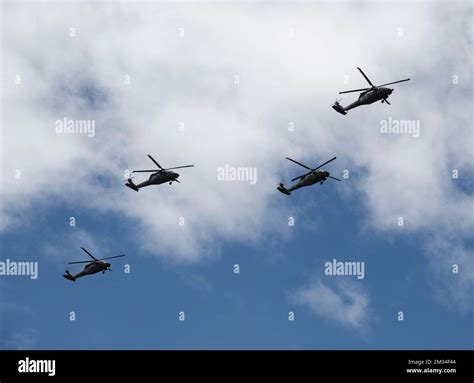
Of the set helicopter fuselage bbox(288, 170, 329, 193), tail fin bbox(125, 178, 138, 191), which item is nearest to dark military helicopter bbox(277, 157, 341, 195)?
helicopter fuselage bbox(288, 170, 329, 193)

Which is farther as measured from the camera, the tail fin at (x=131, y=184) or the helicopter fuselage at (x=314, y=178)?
the tail fin at (x=131, y=184)

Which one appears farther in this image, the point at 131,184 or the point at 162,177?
the point at 131,184

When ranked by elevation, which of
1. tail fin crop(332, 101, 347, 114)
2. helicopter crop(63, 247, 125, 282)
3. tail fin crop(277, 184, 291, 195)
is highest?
tail fin crop(332, 101, 347, 114)

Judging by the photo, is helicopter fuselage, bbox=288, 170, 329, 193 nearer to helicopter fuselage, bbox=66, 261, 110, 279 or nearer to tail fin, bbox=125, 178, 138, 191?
tail fin, bbox=125, 178, 138, 191

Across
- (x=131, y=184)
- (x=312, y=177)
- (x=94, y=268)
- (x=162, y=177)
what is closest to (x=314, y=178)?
(x=312, y=177)

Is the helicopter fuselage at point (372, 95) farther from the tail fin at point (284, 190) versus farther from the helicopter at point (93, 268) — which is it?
the helicopter at point (93, 268)

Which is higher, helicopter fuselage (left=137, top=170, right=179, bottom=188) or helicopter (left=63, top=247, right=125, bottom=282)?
helicopter fuselage (left=137, top=170, right=179, bottom=188)

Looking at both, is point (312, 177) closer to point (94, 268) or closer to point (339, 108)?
point (339, 108)

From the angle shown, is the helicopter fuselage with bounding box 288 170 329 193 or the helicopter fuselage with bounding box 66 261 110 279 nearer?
the helicopter fuselage with bounding box 288 170 329 193

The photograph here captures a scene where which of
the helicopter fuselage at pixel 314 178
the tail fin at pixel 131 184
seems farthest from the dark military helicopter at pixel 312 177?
the tail fin at pixel 131 184

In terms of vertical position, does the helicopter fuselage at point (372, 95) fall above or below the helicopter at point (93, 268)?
above
